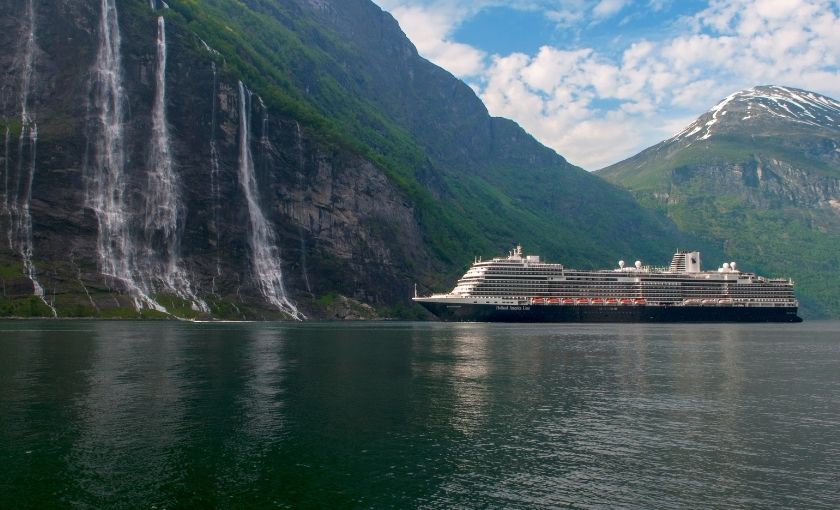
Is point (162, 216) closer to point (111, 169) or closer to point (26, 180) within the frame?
point (111, 169)

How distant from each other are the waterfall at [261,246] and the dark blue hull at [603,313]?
119 feet

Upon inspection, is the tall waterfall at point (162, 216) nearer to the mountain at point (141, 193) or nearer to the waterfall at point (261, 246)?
the mountain at point (141, 193)

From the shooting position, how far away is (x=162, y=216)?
584 ft

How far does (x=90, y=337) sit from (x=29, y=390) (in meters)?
49.9

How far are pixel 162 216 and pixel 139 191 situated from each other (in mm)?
8652

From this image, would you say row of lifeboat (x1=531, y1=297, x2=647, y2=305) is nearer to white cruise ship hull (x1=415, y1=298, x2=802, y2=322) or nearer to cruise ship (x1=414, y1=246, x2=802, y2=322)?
cruise ship (x1=414, y1=246, x2=802, y2=322)

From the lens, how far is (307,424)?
130ft

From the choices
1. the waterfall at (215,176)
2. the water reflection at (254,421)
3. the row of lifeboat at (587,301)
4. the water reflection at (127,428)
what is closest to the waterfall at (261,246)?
the waterfall at (215,176)

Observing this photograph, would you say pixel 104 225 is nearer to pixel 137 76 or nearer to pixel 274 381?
pixel 137 76

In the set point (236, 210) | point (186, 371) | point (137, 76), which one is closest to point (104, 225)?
point (236, 210)

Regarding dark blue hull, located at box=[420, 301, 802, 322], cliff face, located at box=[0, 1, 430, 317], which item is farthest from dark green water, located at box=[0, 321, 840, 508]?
dark blue hull, located at box=[420, 301, 802, 322]

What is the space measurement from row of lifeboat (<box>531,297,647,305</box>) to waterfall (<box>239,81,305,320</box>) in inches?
2299

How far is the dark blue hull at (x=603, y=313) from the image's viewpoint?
169 metres

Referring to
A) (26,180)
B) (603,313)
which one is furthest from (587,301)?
(26,180)
